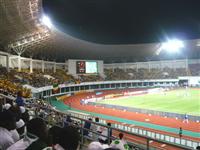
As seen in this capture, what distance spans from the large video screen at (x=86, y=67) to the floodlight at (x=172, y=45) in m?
19.9

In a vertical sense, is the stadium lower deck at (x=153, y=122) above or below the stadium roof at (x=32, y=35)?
below

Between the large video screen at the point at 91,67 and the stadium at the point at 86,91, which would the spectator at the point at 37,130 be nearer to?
the stadium at the point at 86,91

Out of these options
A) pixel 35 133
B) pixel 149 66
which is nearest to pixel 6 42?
pixel 35 133

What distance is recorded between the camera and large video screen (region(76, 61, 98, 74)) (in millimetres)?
49625

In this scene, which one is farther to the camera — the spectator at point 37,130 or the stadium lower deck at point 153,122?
the stadium lower deck at point 153,122

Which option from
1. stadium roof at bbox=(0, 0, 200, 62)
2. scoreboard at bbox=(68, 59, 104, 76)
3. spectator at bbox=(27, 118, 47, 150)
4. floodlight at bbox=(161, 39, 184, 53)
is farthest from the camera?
floodlight at bbox=(161, 39, 184, 53)

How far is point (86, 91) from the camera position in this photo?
184 ft

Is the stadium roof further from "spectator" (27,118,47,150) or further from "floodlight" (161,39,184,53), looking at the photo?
"spectator" (27,118,47,150)

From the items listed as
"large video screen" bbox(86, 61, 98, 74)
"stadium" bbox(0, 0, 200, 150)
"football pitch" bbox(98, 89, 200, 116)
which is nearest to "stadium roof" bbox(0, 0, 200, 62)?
"stadium" bbox(0, 0, 200, 150)

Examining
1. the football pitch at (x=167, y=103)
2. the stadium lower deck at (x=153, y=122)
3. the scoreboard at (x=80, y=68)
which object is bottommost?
the stadium lower deck at (x=153, y=122)

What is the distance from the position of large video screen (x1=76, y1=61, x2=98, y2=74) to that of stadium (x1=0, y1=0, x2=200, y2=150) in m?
0.21

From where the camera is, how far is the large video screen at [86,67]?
49.6 m

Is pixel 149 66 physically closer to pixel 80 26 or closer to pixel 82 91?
pixel 82 91

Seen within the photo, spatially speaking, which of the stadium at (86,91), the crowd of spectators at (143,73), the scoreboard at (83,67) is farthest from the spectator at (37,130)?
Result: the crowd of spectators at (143,73)
